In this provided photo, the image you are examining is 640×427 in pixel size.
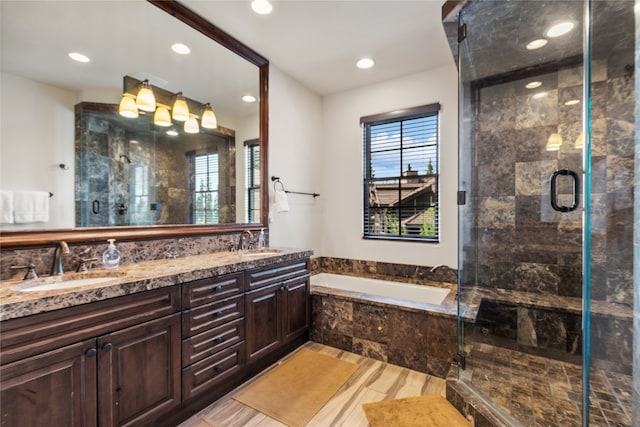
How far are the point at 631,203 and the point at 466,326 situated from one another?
5.35 ft

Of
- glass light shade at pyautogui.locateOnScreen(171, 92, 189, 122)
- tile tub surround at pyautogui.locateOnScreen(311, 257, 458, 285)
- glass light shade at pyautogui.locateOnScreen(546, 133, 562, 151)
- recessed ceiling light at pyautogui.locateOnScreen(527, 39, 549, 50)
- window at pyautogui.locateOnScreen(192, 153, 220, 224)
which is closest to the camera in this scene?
glass light shade at pyautogui.locateOnScreen(171, 92, 189, 122)

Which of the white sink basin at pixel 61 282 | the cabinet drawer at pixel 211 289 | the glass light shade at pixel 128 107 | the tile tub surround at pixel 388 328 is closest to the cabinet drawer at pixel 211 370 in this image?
the cabinet drawer at pixel 211 289

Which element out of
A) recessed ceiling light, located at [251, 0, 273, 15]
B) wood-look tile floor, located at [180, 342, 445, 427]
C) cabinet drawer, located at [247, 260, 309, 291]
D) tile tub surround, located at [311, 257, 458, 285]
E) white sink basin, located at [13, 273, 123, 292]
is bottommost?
wood-look tile floor, located at [180, 342, 445, 427]

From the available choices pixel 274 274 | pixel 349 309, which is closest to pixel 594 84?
pixel 349 309

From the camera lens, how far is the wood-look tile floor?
5.62 ft

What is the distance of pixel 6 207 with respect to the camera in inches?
57.6

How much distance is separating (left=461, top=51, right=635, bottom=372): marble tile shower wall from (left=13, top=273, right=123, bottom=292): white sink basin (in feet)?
8.83

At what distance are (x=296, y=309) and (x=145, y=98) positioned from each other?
204cm

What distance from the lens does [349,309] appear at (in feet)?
8.46

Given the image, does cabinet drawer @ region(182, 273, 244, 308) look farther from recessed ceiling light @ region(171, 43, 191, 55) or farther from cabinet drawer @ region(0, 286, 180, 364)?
recessed ceiling light @ region(171, 43, 191, 55)

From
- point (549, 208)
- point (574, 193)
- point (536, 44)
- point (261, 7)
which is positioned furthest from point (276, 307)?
point (536, 44)

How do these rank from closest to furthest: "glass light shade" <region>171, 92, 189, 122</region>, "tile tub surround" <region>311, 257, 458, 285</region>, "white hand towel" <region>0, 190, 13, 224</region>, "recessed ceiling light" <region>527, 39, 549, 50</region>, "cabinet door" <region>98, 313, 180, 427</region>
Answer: "cabinet door" <region>98, 313, 180, 427</region>, "white hand towel" <region>0, 190, 13, 224</region>, "glass light shade" <region>171, 92, 189, 122</region>, "recessed ceiling light" <region>527, 39, 549, 50</region>, "tile tub surround" <region>311, 257, 458, 285</region>

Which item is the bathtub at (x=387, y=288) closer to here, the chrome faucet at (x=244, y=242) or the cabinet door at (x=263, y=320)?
the cabinet door at (x=263, y=320)

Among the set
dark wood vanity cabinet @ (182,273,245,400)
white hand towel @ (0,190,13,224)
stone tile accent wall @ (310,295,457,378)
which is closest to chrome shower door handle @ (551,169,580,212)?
stone tile accent wall @ (310,295,457,378)
